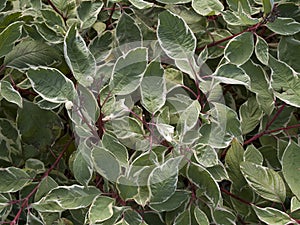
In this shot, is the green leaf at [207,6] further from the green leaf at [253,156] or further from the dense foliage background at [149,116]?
the green leaf at [253,156]

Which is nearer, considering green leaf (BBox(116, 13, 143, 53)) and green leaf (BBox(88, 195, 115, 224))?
green leaf (BBox(88, 195, 115, 224))

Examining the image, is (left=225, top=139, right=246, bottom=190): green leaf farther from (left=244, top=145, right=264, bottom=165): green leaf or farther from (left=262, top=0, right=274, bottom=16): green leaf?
(left=262, top=0, right=274, bottom=16): green leaf

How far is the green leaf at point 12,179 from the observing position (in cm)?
84

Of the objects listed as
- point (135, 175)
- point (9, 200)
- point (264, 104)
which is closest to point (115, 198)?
point (135, 175)

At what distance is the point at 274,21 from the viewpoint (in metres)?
0.83

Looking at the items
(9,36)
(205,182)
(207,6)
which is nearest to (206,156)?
(205,182)

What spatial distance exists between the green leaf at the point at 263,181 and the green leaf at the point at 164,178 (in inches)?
5.2

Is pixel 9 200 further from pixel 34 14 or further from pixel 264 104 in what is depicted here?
pixel 264 104

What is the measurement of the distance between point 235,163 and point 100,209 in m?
0.25

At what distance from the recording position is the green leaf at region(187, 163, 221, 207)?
0.76 m

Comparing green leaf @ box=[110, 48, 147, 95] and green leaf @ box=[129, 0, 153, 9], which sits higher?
green leaf @ box=[129, 0, 153, 9]

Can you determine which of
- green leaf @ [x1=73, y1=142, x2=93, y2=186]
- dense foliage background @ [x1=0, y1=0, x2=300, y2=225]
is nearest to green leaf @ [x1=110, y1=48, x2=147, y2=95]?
dense foliage background @ [x1=0, y1=0, x2=300, y2=225]

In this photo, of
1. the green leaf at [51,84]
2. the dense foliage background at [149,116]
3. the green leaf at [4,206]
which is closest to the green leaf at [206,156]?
the dense foliage background at [149,116]

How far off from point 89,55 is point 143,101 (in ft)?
0.36
